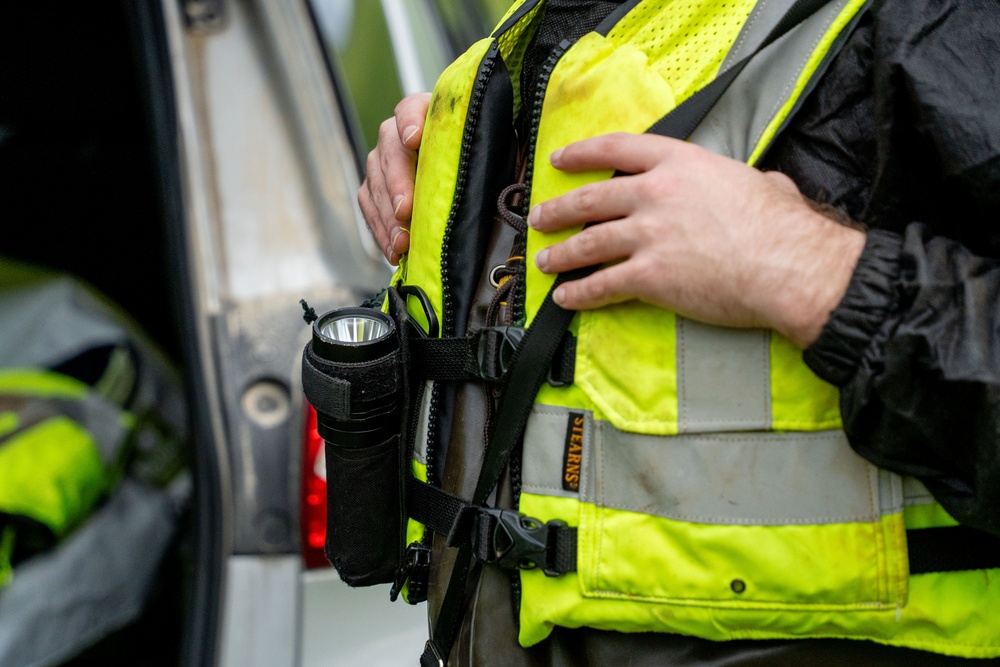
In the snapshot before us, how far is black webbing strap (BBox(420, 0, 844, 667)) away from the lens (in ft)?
2.96

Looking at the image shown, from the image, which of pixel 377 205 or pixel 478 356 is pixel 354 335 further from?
pixel 377 205

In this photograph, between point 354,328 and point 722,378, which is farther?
point 354,328

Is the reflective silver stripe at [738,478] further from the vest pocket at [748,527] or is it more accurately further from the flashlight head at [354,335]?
the flashlight head at [354,335]

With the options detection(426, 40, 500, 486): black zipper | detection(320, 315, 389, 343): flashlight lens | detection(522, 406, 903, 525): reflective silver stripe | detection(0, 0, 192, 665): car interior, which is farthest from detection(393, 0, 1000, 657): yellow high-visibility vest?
detection(0, 0, 192, 665): car interior

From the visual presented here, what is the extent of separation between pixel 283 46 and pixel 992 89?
122 centimetres

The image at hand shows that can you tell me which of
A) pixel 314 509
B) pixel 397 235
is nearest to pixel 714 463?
pixel 397 235

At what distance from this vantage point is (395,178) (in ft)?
4.12

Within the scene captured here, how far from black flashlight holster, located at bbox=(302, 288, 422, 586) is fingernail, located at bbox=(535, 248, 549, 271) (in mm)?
218

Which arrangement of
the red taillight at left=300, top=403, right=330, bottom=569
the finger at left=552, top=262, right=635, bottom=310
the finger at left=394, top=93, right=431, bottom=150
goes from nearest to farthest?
the finger at left=552, top=262, right=635, bottom=310 < the finger at left=394, top=93, right=431, bottom=150 < the red taillight at left=300, top=403, right=330, bottom=569

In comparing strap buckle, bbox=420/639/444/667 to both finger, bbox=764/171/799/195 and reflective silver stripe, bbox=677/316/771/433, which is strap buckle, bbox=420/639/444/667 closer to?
reflective silver stripe, bbox=677/316/771/433

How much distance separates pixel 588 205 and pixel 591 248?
0.14 feet

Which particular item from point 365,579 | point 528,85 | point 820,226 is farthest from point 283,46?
point 820,226

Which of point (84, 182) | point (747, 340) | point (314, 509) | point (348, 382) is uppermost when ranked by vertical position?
point (747, 340)

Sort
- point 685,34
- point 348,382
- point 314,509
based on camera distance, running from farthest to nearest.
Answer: point 314,509, point 348,382, point 685,34
